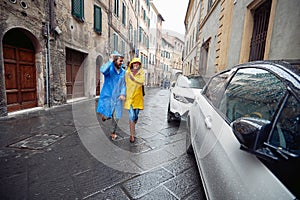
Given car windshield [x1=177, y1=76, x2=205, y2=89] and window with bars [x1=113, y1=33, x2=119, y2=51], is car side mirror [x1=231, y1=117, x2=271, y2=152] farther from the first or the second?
window with bars [x1=113, y1=33, x2=119, y2=51]

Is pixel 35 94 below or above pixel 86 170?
above

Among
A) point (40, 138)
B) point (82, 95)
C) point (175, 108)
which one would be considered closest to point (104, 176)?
point (40, 138)

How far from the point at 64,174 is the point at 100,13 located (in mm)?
8838

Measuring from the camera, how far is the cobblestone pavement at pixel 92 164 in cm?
177

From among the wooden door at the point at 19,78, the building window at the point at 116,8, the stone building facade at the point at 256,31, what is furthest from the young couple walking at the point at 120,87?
the building window at the point at 116,8

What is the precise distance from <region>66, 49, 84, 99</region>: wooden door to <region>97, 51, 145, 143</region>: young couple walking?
533cm

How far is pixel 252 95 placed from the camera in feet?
4.13

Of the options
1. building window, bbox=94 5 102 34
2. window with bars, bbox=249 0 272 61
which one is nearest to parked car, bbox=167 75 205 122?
window with bars, bbox=249 0 272 61

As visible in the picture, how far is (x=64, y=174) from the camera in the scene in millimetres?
2033

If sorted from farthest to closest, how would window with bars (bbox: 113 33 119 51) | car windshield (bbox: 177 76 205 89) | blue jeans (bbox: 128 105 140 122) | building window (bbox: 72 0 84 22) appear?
window with bars (bbox: 113 33 119 51) → building window (bbox: 72 0 84 22) → car windshield (bbox: 177 76 205 89) → blue jeans (bbox: 128 105 140 122)

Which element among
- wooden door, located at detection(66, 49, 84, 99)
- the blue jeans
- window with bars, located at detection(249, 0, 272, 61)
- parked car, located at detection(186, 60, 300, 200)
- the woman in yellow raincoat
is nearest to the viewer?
parked car, located at detection(186, 60, 300, 200)

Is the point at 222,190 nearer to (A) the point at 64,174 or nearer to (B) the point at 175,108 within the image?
(A) the point at 64,174

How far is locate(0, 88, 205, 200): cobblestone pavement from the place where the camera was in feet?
5.80

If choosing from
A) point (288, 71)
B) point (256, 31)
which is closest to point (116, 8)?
point (256, 31)
